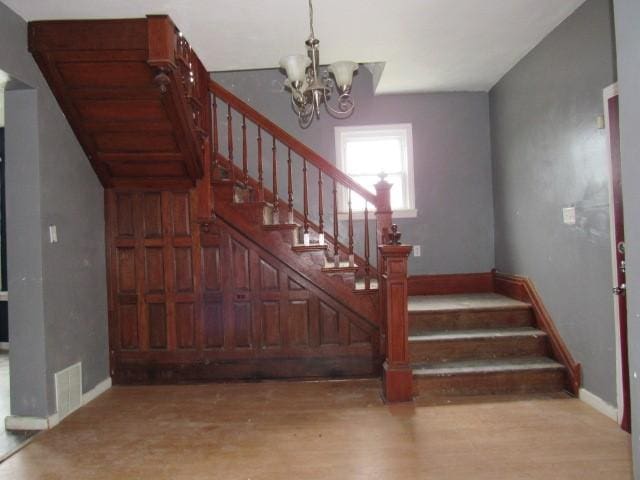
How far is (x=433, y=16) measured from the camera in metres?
3.33

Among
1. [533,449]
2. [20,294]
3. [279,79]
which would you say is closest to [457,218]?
[279,79]

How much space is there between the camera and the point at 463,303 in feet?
14.2

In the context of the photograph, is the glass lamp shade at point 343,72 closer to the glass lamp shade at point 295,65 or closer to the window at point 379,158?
the glass lamp shade at point 295,65

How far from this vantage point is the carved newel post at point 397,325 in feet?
11.2

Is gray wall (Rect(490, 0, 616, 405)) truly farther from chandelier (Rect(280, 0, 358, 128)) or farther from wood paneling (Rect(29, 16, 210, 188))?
wood paneling (Rect(29, 16, 210, 188))

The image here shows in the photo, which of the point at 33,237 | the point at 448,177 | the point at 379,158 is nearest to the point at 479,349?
the point at 448,177

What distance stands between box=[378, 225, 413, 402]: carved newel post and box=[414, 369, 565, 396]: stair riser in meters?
0.23

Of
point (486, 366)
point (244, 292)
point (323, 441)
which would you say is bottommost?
point (323, 441)

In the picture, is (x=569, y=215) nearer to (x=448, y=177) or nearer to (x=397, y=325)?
(x=397, y=325)

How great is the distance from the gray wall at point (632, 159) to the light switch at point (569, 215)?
2162 mm

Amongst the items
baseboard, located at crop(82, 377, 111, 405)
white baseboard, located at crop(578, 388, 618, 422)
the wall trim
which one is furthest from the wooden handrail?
baseboard, located at crop(82, 377, 111, 405)

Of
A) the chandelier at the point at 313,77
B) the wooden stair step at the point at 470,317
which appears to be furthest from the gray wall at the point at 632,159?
the wooden stair step at the point at 470,317

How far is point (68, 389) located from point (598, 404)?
3.86m

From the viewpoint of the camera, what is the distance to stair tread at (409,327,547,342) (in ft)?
12.5
